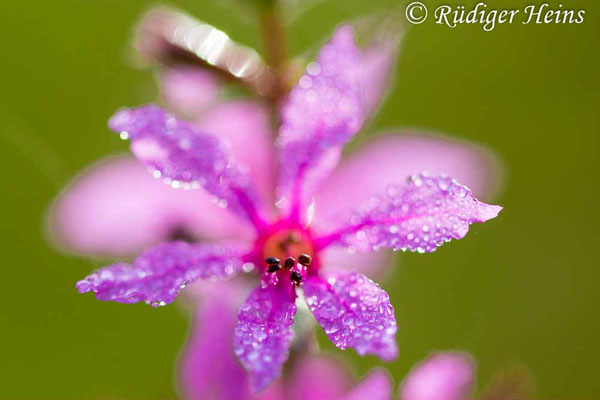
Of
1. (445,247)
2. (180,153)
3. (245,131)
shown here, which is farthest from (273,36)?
(445,247)

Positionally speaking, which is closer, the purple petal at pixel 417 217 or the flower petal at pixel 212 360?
the purple petal at pixel 417 217

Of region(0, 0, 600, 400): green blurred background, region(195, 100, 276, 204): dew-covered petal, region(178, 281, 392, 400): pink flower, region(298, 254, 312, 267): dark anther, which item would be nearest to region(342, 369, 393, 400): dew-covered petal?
region(178, 281, 392, 400): pink flower

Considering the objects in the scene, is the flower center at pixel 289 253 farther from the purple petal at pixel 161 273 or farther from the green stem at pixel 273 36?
the green stem at pixel 273 36

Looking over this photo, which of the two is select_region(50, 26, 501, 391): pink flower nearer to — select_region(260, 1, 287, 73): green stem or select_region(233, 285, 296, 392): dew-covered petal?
select_region(233, 285, 296, 392): dew-covered petal

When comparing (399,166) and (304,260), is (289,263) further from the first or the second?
(399,166)

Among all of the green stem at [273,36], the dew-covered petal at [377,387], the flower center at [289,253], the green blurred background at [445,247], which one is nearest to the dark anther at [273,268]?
the flower center at [289,253]

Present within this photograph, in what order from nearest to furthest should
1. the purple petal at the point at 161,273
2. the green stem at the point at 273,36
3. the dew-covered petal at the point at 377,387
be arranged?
the purple petal at the point at 161,273 → the dew-covered petal at the point at 377,387 → the green stem at the point at 273,36
